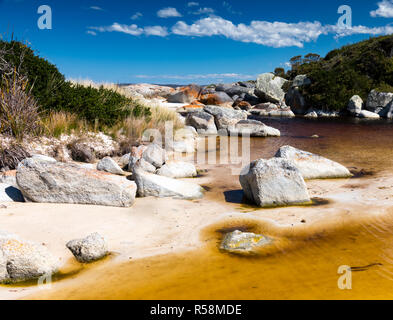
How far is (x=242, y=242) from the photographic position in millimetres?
4555

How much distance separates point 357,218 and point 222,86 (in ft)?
134

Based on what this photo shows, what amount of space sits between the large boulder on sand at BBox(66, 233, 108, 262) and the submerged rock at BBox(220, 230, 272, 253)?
1.60 meters

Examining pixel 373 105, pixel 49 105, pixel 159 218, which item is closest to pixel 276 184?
pixel 159 218

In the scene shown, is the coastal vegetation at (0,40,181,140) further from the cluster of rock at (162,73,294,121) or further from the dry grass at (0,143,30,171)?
the cluster of rock at (162,73,294,121)

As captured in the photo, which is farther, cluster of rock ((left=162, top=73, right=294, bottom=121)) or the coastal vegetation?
cluster of rock ((left=162, top=73, right=294, bottom=121))

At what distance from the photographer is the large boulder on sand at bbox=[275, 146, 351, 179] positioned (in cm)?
823

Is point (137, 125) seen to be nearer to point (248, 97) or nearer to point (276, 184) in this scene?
point (276, 184)

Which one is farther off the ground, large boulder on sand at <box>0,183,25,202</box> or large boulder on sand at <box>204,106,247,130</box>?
large boulder on sand at <box>204,106,247,130</box>

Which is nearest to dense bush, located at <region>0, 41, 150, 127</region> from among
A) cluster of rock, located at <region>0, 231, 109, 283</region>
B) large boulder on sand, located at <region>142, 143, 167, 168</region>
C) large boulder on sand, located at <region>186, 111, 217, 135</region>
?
large boulder on sand, located at <region>142, 143, 167, 168</region>

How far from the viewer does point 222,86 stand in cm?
4491

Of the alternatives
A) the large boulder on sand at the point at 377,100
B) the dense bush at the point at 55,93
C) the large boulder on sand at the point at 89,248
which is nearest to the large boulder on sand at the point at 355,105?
the large boulder on sand at the point at 377,100
